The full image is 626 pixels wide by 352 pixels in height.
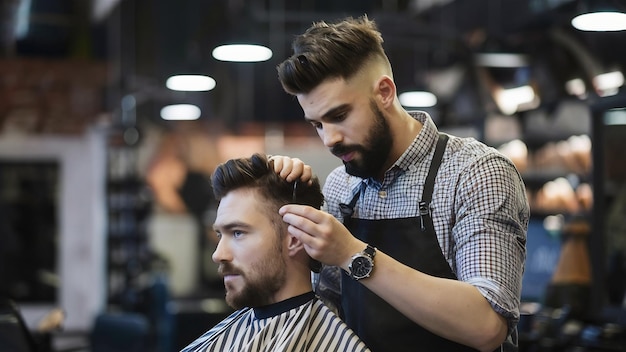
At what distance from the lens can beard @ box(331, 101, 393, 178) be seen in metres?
1.90

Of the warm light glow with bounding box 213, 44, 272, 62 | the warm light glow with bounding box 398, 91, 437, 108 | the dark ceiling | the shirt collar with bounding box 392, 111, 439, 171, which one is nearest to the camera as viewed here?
the shirt collar with bounding box 392, 111, 439, 171

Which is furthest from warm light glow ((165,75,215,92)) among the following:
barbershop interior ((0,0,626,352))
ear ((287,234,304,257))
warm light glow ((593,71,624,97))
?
ear ((287,234,304,257))

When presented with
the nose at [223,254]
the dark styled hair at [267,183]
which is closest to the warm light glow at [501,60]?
the dark styled hair at [267,183]

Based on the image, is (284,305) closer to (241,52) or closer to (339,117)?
(339,117)

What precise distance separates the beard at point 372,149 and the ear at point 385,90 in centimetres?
3

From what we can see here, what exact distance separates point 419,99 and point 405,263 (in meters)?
5.99

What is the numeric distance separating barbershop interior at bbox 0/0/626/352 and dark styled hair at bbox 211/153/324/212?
1324 millimetres

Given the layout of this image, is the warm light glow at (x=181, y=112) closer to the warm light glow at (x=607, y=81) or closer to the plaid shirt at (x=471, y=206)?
the warm light glow at (x=607, y=81)

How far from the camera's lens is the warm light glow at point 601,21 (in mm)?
4102

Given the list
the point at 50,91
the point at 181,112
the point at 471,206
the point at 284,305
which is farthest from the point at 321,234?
the point at 181,112

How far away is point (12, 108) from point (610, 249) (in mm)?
7179

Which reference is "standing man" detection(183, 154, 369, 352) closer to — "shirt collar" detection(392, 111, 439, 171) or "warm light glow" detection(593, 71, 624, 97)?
"shirt collar" detection(392, 111, 439, 171)

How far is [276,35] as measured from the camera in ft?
24.5

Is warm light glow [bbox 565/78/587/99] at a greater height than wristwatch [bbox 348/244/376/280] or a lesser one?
greater
